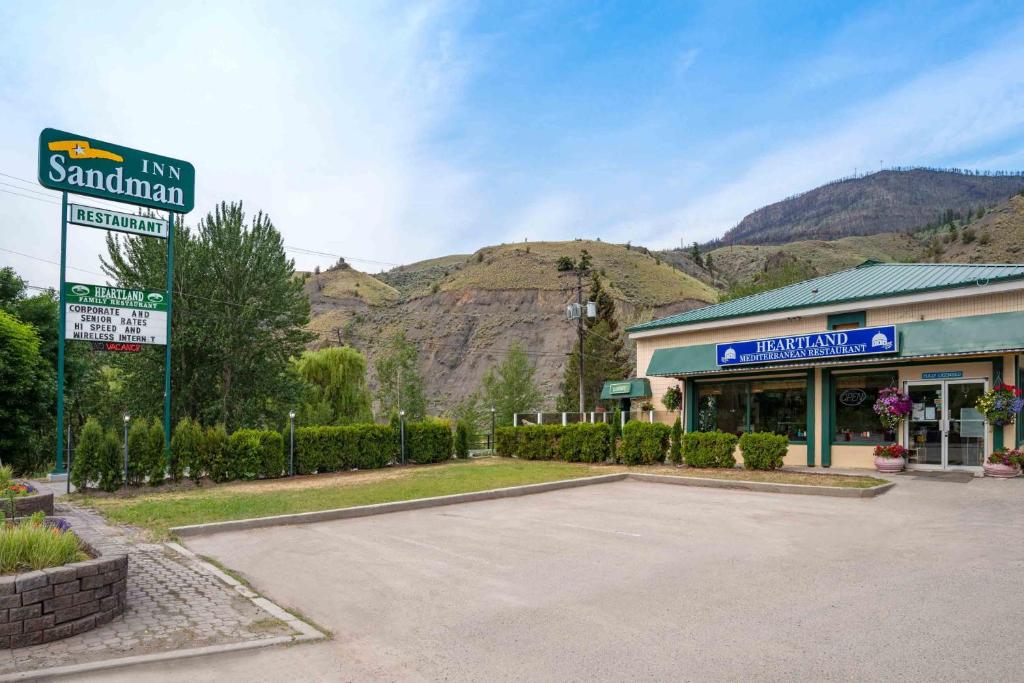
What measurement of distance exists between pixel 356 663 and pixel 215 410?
23927 millimetres

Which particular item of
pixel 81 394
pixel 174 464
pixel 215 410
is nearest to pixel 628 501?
pixel 174 464

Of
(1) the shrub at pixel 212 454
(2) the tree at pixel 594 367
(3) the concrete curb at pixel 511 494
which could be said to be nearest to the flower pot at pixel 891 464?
(3) the concrete curb at pixel 511 494

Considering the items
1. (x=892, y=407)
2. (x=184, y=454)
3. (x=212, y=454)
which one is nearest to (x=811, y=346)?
(x=892, y=407)

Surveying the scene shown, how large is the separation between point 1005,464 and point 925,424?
8.45 feet

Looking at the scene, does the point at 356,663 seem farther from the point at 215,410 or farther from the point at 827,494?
the point at 215,410

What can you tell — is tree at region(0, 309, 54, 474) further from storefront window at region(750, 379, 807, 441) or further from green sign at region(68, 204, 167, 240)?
storefront window at region(750, 379, 807, 441)

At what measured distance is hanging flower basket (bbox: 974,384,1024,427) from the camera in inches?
625

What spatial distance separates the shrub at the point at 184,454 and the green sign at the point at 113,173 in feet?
20.4

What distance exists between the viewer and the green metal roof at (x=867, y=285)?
58.0 ft

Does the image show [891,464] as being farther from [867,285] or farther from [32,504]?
[32,504]

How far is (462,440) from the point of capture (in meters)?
25.5

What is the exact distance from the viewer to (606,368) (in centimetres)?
5091

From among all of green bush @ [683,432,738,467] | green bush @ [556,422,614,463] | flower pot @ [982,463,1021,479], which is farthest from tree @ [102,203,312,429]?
flower pot @ [982,463,1021,479]

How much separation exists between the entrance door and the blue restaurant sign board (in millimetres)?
1569
